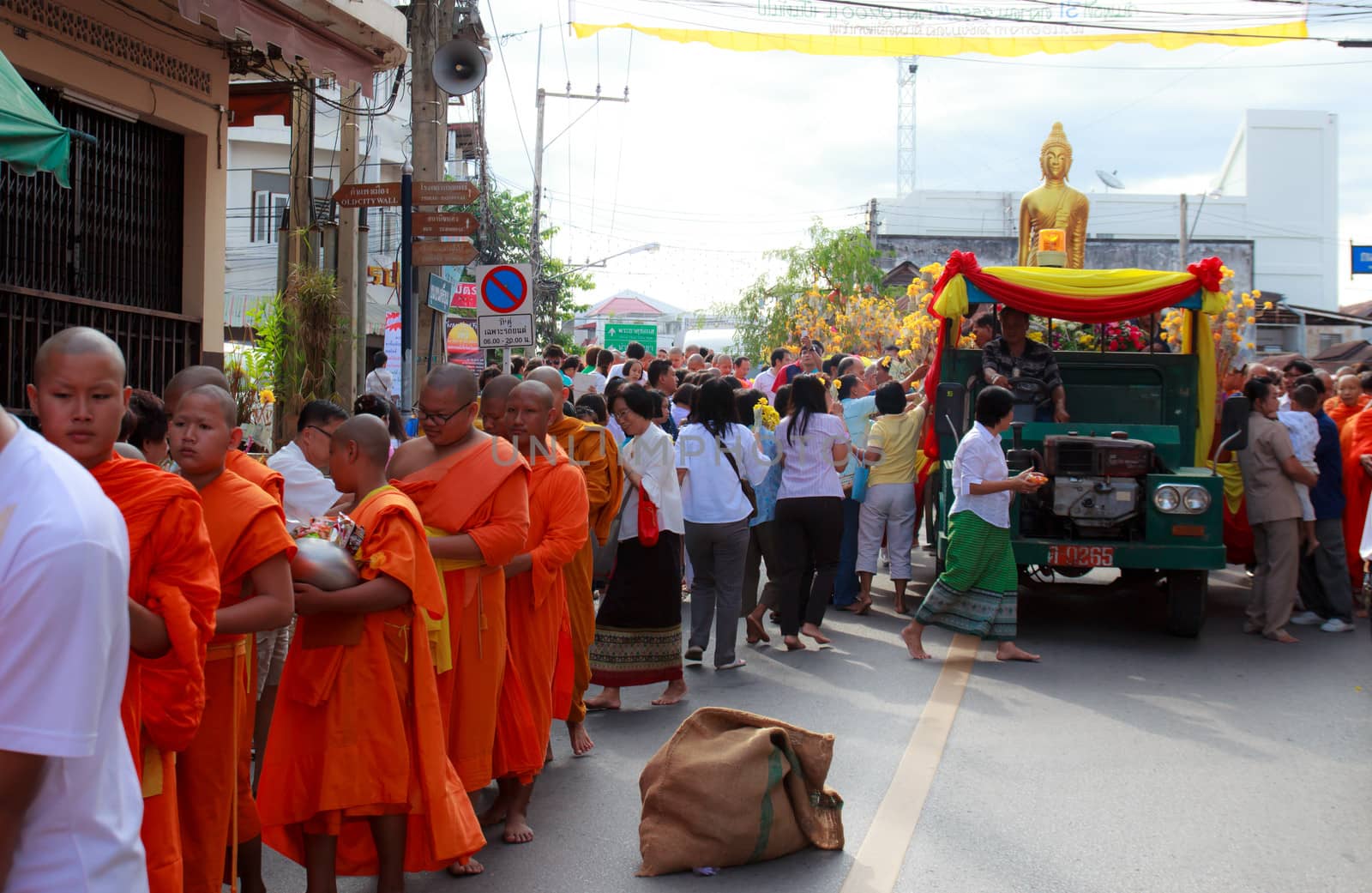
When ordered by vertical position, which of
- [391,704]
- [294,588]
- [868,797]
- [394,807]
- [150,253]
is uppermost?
[150,253]

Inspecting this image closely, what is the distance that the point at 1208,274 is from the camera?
1065cm

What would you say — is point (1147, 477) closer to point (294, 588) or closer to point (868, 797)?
point (868, 797)

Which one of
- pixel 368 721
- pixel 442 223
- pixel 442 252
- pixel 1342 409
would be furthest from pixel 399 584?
pixel 1342 409

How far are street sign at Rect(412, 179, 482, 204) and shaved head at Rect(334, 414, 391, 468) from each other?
7.24 meters

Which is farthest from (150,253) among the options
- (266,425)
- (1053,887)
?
(1053,887)

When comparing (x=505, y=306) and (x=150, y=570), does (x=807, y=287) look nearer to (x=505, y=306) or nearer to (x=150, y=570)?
(x=505, y=306)

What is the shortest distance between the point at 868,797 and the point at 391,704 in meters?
2.48

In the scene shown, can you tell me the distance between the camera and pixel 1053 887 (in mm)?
4789

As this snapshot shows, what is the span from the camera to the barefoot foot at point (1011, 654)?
8.97 metres

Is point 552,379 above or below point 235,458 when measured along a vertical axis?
above

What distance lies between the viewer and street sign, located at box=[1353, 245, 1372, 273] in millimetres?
26656

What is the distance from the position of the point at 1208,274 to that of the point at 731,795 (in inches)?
294

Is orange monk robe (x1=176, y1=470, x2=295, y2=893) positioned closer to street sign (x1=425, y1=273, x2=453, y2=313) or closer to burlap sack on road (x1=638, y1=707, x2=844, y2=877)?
burlap sack on road (x1=638, y1=707, x2=844, y2=877)

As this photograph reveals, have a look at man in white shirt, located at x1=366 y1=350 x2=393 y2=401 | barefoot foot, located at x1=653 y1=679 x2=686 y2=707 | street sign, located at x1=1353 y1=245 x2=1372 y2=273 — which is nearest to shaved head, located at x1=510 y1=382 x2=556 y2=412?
barefoot foot, located at x1=653 y1=679 x2=686 y2=707
